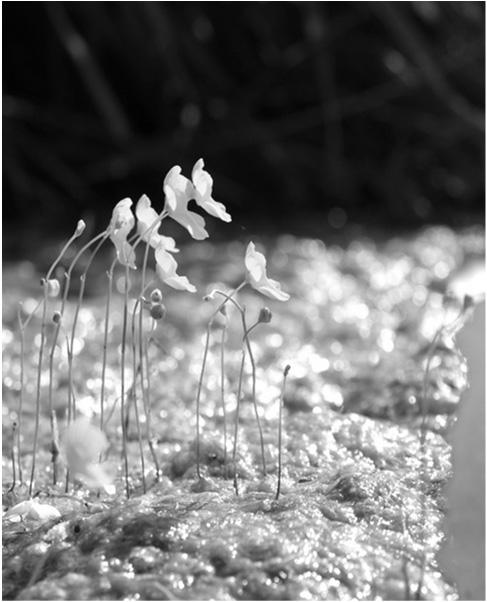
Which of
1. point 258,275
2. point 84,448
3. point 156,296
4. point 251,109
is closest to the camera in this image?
point 84,448

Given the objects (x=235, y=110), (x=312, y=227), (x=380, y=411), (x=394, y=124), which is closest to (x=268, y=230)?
(x=312, y=227)

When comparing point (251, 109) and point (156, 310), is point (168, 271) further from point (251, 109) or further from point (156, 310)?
point (251, 109)

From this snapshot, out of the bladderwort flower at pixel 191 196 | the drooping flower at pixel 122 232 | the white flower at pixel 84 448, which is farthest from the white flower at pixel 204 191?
the white flower at pixel 84 448

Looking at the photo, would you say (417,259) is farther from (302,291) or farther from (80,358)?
(80,358)

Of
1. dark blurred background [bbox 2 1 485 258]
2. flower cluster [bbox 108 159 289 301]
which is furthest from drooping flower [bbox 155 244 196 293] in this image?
dark blurred background [bbox 2 1 485 258]

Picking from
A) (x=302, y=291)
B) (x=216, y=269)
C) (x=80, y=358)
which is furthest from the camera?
(x=216, y=269)

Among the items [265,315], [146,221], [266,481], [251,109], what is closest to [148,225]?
[146,221]

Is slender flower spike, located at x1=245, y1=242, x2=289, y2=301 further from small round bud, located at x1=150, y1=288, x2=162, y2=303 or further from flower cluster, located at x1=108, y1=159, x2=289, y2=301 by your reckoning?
small round bud, located at x1=150, y1=288, x2=162, y2=303
